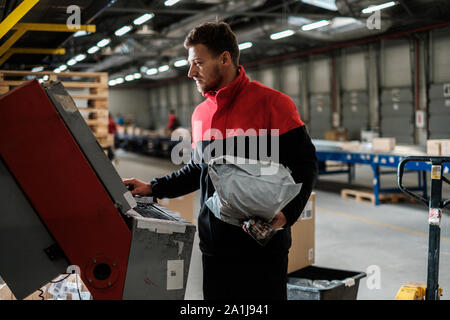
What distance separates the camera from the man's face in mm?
1719

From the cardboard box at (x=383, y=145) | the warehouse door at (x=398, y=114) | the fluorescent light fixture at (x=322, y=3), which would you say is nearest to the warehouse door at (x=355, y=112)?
the warehouse door at (x=398, y=114)

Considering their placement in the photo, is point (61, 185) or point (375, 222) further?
→ point (375, 222)

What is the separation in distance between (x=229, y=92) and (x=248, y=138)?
0.19 m

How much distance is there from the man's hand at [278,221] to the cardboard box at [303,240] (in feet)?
9.00

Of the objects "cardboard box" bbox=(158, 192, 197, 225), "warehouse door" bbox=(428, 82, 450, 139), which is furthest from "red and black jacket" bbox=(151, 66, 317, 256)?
"warehouse door" bbox=(428, 82, 450, 139)

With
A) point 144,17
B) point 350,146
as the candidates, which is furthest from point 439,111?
point 144,17

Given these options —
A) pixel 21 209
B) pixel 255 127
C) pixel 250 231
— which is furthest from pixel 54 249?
pixel 255 127

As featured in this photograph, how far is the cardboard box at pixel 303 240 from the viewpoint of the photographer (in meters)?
4.32

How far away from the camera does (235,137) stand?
5.75 feet

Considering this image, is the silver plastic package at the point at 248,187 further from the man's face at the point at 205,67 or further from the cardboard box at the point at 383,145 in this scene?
the cardboard box at the point at 383,145

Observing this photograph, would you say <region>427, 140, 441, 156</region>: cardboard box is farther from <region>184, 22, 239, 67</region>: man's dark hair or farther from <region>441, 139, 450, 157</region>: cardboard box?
<region>184, 22, 239, 67</region>: man's dark hair

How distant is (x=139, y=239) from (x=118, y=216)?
93mm

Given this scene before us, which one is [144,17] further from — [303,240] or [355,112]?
[355,112]
